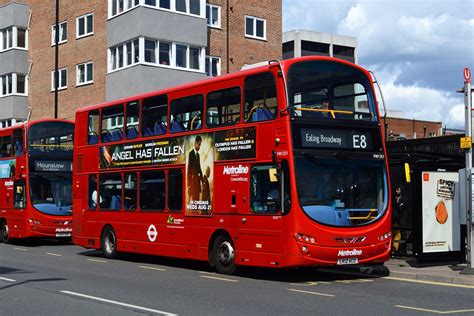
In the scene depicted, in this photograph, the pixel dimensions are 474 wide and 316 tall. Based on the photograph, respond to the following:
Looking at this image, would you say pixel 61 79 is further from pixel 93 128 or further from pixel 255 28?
pixel 93 128

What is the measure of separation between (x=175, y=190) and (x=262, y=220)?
3.57 m

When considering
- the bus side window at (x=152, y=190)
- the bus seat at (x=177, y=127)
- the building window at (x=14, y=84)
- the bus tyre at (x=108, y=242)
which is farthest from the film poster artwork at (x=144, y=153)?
the building window at (x=14, y=84)

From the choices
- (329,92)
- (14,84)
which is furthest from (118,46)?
(329,92)

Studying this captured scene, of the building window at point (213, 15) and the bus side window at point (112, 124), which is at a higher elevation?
the building window at point (213, 15)

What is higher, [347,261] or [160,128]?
[160,128]

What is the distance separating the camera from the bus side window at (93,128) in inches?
836

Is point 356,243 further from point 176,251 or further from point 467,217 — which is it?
point 176,251

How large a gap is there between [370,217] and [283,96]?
116 inches

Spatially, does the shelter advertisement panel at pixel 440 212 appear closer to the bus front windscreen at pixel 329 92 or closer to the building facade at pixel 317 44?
the bus front windscreen at pixel 329 92

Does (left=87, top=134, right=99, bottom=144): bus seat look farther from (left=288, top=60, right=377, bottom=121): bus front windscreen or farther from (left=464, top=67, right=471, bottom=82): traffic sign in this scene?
(left=464, top=67, right=471, bottom=82): traffic sign

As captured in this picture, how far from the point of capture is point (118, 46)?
37438mm

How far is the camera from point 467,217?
15.1m

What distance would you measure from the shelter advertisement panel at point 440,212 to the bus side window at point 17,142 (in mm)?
15902

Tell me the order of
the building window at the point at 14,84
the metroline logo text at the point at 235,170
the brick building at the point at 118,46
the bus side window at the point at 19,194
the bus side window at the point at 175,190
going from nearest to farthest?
the metroline logo text at the point at 235,170
the bus side window at the point at 175,190
the bus side window at the point at 19,194
the brick building at the point at 118,46
the building window at the point at 14,84
